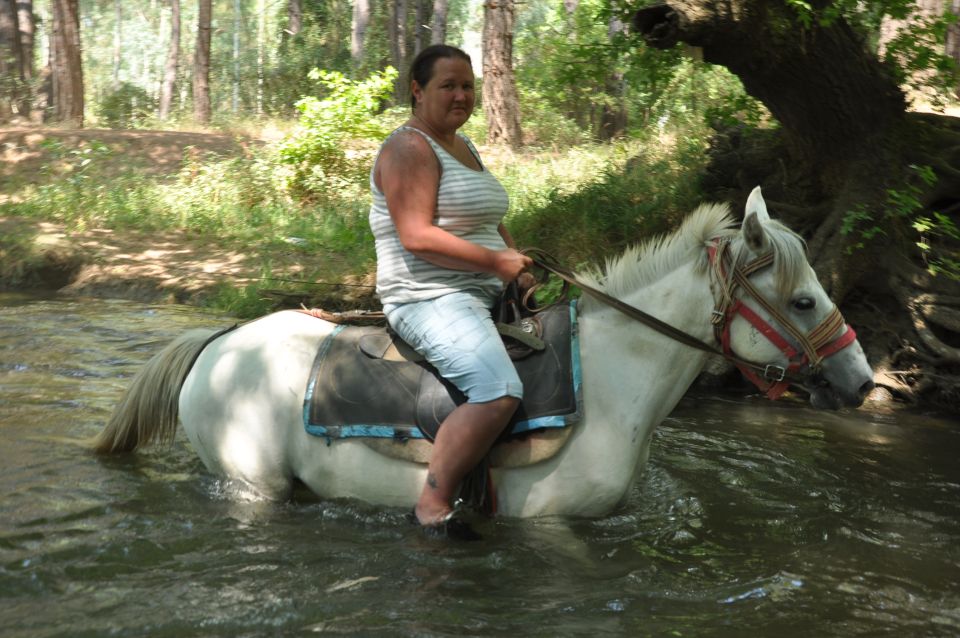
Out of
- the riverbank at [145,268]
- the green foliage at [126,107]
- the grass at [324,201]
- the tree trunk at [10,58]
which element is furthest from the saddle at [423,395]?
the green foliage at [126,107]

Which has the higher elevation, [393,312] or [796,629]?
[393,312]

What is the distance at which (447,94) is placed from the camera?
3.90 meters

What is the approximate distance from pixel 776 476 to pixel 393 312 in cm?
297

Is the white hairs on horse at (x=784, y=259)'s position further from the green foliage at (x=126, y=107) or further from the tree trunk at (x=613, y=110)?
the green foliage at (x=126, y=107)

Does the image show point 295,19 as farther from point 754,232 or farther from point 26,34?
point 754,232

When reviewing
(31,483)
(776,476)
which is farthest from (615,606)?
(31,483)

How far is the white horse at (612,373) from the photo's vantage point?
152 inches

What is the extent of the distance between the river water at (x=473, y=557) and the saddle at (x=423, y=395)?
1.30ft

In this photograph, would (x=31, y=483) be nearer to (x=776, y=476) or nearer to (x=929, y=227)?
(x=776, y=476)

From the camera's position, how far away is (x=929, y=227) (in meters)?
7.50

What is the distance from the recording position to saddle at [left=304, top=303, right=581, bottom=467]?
3.96 metres

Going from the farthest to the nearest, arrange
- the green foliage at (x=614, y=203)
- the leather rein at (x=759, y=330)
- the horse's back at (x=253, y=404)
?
the green foliage at (x=614, y=203), the horse's back at (x=253, y=404), the leather rein at (x=759, y=330)

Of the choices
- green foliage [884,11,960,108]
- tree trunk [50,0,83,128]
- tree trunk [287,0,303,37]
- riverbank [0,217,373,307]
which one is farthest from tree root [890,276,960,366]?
tree trunk [287,0,303,37]

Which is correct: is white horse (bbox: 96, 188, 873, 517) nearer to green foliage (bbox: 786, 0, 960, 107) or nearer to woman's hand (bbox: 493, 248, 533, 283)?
woman's hand (bbox: 493, 248, 533, 283)
